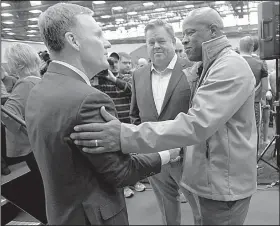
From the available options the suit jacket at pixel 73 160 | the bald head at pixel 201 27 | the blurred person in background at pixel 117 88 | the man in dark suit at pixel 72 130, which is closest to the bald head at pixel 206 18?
the bald head at pixel 201 27

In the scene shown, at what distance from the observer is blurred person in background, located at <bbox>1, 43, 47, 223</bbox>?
1.86 meters

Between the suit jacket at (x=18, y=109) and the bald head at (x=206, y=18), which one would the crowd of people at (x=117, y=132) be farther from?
the suit jacket at (x=18, y=109)

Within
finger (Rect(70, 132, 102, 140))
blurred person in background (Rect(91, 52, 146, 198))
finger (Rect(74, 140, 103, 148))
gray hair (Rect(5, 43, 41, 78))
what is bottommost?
blurred person in background (Rect(91, 52, 146, 198))

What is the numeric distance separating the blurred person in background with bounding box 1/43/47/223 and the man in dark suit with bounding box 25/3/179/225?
1039 mm

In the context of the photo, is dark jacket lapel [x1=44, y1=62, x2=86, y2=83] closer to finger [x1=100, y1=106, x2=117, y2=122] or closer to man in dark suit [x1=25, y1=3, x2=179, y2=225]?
man in dark suit [x1=25, y1=3, x2=179, y2=225]

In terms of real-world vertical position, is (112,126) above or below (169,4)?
below

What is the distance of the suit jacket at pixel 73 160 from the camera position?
31.8 inches

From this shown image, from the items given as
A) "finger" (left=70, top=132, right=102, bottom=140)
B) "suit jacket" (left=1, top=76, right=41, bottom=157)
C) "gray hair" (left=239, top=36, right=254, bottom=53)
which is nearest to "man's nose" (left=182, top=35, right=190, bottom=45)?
"finger" (left=70, top=132, right=102, bottom=140)

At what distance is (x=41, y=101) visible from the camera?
33.4 inches

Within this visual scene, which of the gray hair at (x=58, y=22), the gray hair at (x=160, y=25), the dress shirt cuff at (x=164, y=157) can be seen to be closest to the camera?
the gray hair at (x=58, y=22)

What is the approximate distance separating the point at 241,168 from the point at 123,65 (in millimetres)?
2165

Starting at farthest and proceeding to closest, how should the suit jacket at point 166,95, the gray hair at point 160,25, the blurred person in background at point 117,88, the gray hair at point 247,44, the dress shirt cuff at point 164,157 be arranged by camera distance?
the gray hair at point 247,44 < the blurred person in background at point 117,88 < the gray hair at point 160,25 < the suit jacket at point 166,95 < the dress shirt cuff at point 164,157

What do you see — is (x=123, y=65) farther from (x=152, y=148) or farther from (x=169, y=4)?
(x=169, y=4)

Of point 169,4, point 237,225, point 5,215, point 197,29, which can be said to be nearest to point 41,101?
point 197,29
